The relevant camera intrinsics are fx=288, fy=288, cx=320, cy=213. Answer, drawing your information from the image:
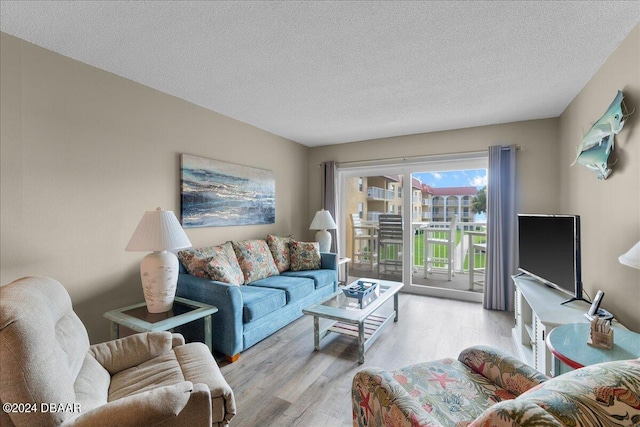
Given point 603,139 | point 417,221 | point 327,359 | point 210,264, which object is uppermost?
point 603,139

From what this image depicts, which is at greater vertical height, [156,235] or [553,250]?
[156,235]

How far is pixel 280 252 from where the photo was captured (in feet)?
12.7

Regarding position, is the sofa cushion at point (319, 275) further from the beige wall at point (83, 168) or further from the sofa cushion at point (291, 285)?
the beige wall at point (83, 168)

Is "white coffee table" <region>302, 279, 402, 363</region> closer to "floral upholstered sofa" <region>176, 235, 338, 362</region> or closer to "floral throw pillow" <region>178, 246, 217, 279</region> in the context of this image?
"floral upholstered sofa" <region>176, 235, 338, 362</region>

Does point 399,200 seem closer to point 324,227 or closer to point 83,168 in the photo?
point 324,227

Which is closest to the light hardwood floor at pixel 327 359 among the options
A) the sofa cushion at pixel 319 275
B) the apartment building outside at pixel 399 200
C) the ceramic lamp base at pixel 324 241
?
the sofa cushion at pixel 319 275

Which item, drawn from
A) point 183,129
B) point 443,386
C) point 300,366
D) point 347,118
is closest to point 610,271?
point 443,386

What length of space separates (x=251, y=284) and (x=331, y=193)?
7.20 feet

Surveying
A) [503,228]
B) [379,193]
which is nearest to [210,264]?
[379,193]

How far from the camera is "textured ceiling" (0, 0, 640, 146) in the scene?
167cm

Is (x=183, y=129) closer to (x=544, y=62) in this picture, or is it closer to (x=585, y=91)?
(x=544, y=62)

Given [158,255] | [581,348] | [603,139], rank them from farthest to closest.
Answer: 1. [158,255]
2. [603,139]
3. [581,348]

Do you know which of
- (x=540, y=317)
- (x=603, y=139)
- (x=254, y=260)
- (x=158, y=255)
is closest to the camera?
(x=540, y=317)

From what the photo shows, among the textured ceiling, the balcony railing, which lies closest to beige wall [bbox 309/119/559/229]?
the textured ceiling
